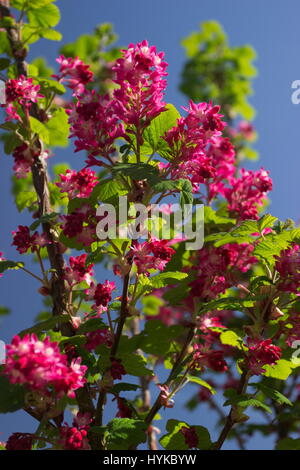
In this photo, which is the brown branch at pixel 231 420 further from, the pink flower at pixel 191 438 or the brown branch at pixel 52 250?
the brown branch at pixel 52 250

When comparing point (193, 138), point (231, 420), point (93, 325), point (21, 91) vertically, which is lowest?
point (231, 420)

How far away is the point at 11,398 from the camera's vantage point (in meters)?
2.55

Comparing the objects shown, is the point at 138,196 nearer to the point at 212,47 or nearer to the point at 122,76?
the point at 122,76

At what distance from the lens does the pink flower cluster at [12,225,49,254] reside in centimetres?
345

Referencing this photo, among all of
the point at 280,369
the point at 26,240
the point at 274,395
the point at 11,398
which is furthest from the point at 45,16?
the point at 274,395

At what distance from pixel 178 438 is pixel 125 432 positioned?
2.77 ft

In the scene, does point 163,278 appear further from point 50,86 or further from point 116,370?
point 50,86

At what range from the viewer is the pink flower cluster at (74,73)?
379cm

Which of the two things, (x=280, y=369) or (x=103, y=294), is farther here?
(x=280, y=369)

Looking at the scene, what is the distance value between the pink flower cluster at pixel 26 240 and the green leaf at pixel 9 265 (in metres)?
0.11

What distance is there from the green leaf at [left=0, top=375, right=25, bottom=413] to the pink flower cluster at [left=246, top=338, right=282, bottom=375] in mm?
1359

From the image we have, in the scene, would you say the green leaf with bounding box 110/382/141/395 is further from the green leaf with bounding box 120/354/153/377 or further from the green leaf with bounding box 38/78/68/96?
the green leaf with bounding box 38/78/68/96
